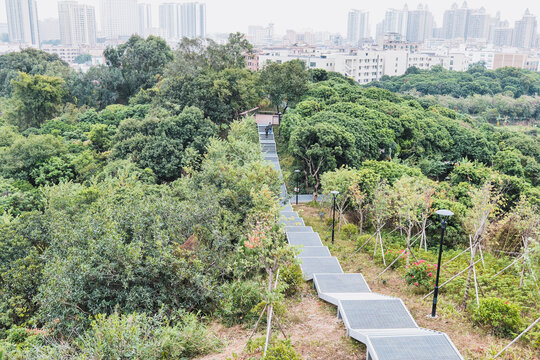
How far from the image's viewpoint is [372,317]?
28.2 ft

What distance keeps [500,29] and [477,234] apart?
212 metres

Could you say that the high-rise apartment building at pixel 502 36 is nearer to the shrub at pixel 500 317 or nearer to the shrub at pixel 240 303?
the shrub at pixel 500 317

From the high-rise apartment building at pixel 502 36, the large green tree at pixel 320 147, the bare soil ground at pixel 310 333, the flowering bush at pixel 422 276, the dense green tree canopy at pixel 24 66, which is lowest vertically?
the bare soil ground at pixel 310 333

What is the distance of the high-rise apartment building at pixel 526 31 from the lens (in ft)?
590

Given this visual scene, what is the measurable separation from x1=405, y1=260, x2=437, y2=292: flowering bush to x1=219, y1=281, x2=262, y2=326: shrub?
12.7 feet

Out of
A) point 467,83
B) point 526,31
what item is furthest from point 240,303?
point 526,31

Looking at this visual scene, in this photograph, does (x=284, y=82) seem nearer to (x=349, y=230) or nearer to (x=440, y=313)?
(x=349, y=230)

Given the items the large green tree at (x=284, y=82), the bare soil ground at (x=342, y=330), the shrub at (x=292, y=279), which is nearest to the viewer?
the bare soil ground at (x=342, y=330)

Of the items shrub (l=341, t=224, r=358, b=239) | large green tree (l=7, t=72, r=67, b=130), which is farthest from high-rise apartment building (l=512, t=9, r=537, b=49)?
shrub (l=341, t=224, r=358, b=239)

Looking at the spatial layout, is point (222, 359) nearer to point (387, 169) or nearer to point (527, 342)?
point (527, 342)

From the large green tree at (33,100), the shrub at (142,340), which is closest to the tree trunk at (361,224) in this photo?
the shrub at (142,340)

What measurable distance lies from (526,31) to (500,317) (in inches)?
8308

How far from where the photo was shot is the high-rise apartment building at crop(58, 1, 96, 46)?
6973 inches

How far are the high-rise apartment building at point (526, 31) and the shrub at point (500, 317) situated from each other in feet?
681
